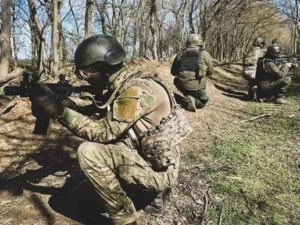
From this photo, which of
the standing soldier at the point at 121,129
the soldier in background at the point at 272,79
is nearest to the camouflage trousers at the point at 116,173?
the standing soldier at the point at 121,129

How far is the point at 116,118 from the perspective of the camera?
287 centimetres

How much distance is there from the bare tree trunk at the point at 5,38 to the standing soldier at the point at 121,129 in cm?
721

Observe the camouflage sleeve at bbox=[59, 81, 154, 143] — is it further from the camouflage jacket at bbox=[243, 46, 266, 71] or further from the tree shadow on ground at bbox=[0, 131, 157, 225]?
the camouflage jacket at bbox=[243, 46, 266, 71]

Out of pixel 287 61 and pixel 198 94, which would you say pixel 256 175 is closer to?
pixel 198 94

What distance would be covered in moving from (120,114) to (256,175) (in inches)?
87.5

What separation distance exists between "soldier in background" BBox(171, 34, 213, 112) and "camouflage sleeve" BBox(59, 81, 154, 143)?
16.5ft

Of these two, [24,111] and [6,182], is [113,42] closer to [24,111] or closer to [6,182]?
[6,182]

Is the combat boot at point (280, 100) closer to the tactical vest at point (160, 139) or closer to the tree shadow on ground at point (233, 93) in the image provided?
the tree shadow on ground at point (233, 93)

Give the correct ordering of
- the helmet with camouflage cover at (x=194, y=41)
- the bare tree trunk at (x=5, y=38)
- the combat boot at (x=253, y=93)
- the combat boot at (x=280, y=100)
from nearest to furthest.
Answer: the helmet with camouflage cover at (x=194, y=41)
the combat boot at (x=280, y=100)
the combat boot at (x=253, y=93)
the bare tree trunk at (x=5, y=38)

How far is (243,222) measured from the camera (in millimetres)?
3354

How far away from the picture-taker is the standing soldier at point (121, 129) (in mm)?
2912

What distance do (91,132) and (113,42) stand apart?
2.65 ft

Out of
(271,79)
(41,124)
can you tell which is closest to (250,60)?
(271,79)

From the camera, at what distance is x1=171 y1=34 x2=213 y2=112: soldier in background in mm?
7984
